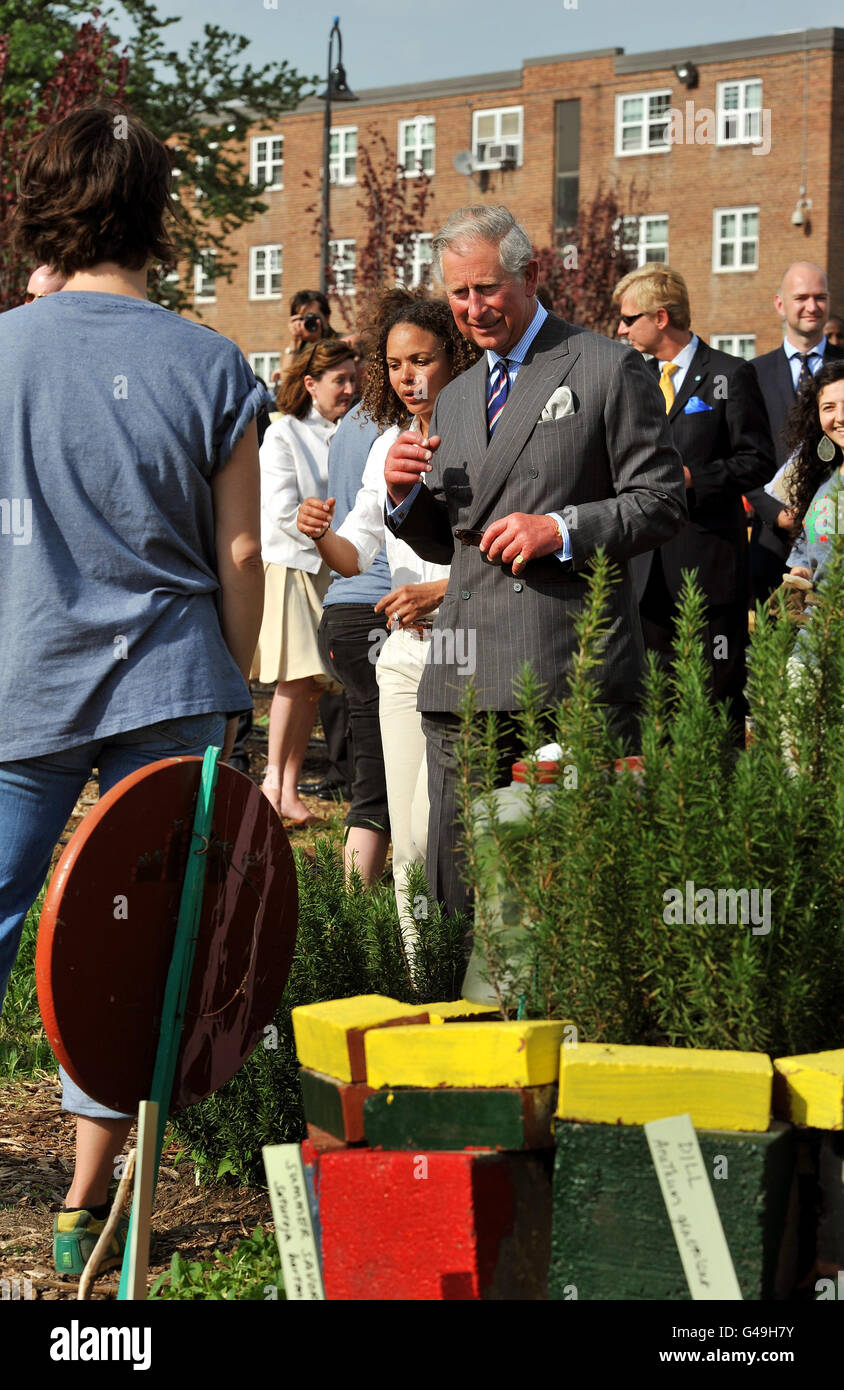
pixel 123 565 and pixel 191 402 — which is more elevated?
pixel 191 402

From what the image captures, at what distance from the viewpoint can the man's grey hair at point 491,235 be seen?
3.83 meters

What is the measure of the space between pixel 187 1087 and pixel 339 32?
73.1 ft

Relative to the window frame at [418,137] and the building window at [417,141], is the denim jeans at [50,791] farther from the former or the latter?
the building window at [417,141]

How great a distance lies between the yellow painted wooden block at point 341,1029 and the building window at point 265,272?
163 feet

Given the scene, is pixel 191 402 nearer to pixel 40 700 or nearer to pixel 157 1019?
pixel 40 700

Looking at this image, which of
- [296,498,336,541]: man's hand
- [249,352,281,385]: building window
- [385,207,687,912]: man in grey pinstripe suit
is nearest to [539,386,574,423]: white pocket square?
[385,207,687,912]: man in grey pinstripe suit

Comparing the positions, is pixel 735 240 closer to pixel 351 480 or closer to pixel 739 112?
pixel 739 112

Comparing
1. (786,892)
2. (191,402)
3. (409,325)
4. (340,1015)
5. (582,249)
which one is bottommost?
(340,1015)

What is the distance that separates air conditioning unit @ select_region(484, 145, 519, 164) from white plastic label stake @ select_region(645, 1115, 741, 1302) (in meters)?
47.2

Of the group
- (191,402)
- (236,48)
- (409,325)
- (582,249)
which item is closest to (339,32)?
(236,48)

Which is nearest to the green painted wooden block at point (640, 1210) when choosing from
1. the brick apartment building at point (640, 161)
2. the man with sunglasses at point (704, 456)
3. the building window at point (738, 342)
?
the man with sunglasses at point (704, 456)

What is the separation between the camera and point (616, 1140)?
245 cm

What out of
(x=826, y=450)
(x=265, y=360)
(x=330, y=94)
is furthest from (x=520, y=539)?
(x=265, y=360)

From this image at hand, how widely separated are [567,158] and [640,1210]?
47.4 metres
